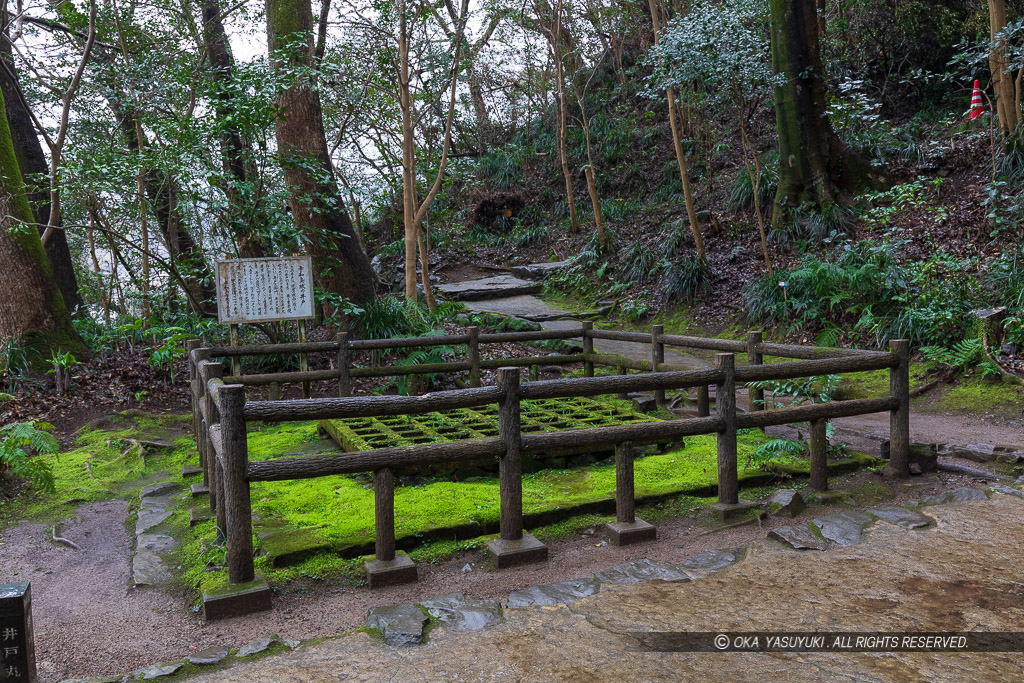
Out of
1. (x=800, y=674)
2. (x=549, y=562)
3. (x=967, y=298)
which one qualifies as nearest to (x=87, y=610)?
(x=549, y=562)

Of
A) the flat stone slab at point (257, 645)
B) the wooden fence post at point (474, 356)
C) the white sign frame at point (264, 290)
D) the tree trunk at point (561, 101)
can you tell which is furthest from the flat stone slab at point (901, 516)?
the tree trunk at point (561, 101)

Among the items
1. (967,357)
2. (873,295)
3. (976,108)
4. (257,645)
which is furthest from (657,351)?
(976,108)

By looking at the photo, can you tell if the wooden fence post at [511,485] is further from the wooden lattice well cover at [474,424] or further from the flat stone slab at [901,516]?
the flat stone slab at [901,516]

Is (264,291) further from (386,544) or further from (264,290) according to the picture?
(386,544)

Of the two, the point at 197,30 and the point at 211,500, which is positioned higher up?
the point at 197,30

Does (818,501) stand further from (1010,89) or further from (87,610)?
(1010,89)

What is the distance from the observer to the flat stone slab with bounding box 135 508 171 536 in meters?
4.73

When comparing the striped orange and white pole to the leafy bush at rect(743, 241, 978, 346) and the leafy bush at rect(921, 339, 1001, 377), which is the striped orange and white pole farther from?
the leafy bush at rect(921, 339, 1001, 377)

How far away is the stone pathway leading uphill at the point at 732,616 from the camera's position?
2.62 metres

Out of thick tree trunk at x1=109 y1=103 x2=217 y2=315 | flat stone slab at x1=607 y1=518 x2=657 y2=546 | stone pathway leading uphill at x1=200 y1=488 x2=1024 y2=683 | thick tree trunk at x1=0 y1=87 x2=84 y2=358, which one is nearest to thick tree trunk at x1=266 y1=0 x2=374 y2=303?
thick tree trunk at x1=109 y1=103 x2=217 y2=315

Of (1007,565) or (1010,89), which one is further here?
(1010,89)

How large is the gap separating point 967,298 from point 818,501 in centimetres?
536

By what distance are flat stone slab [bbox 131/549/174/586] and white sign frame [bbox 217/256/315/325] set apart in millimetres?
3614

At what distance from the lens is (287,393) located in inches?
357
